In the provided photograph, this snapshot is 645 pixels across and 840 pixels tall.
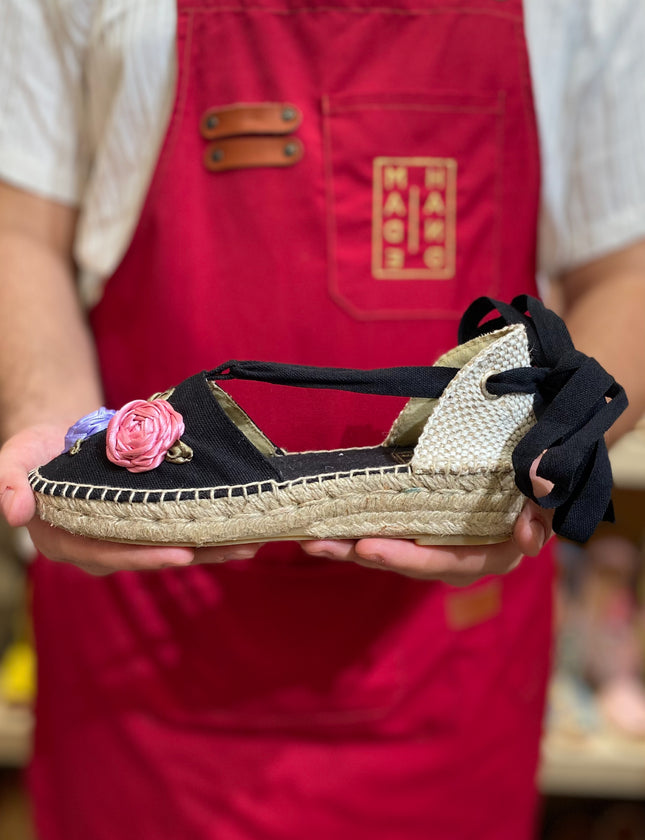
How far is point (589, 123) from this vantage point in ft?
1.56

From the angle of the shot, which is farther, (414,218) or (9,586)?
(9,586)

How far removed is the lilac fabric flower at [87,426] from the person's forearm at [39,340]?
4 cm

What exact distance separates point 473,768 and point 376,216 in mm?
439

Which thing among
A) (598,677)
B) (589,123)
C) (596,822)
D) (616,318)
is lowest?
(596,822)

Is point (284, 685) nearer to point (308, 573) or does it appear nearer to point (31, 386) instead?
point (308, 573)

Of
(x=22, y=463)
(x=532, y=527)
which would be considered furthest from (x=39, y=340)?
(x=532, y=527)

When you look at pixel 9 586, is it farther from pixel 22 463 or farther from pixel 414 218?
pixel 414 218

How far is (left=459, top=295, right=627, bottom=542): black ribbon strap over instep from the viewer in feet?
1.10

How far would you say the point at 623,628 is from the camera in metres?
0.86

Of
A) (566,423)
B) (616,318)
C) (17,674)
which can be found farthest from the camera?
(17,674)

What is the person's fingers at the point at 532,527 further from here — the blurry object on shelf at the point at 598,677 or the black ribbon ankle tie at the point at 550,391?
the blurry object on shelf at the point at 598,677

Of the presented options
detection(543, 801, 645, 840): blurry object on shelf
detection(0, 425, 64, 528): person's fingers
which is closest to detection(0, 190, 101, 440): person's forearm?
detection(0, 425, 64, 528): person's fingers

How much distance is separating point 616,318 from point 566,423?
14cm

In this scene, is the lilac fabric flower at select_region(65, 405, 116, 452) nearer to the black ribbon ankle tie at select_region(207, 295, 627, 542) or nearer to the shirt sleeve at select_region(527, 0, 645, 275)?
the black ribbon ankle tie at select_region(207, 295, 627, 542)
